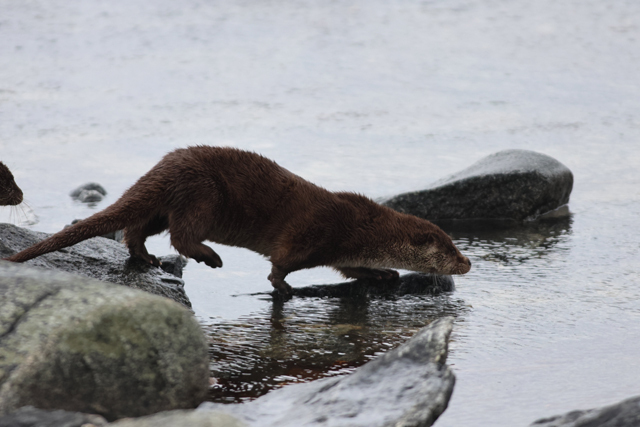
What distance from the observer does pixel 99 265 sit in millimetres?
4363

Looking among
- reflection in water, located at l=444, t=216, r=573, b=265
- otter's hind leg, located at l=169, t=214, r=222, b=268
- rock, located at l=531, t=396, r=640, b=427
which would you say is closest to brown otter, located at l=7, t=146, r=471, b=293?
otter's hind leg, located at l=169, t=214, r=222, b=268

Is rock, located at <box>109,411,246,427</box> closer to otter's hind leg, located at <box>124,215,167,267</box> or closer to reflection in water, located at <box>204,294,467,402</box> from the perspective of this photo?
reflection in water, located at <box>204,294,467,402</box>

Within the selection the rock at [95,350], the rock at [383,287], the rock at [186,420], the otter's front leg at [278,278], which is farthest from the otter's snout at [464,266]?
the rock at [186,420]

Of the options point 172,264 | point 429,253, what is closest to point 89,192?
point 172,264

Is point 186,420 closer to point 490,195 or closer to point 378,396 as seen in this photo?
point 378,396

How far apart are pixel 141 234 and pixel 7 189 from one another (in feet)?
2.62

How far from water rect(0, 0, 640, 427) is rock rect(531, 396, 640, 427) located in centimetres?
44

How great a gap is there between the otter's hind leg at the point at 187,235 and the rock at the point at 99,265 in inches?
9.2

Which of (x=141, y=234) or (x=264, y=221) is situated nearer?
(x=141, y=234)

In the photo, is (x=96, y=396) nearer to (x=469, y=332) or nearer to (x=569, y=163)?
(x=469, y=332)

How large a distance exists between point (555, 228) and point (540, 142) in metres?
2.76

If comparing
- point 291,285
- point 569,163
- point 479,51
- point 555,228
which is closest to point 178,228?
point 291,285

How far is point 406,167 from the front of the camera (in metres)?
8.19

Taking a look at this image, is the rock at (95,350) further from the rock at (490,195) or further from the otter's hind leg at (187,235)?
the rock at (490,195)
